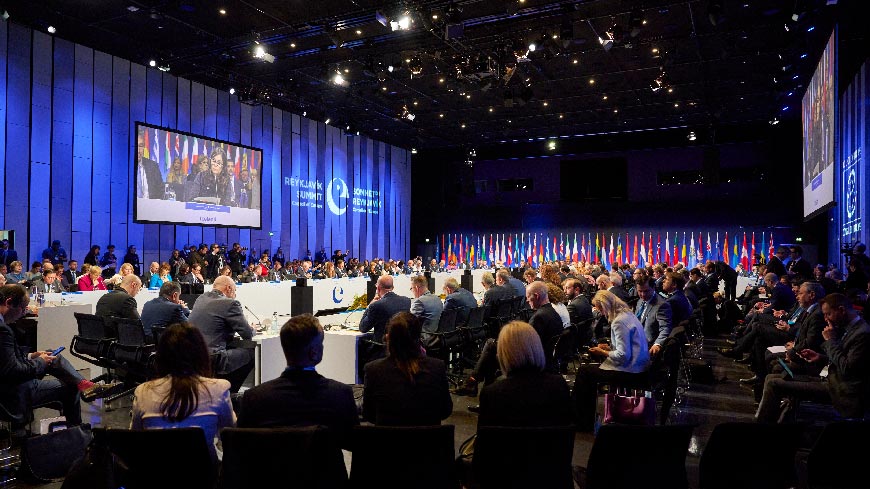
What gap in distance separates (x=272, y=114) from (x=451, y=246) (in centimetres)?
921

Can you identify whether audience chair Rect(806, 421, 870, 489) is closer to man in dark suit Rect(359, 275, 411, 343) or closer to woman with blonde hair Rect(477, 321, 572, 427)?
woman with blonde hair Rect(477, 321, 572, 427)

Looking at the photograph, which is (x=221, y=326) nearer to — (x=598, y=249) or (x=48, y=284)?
(x=48, y=284)

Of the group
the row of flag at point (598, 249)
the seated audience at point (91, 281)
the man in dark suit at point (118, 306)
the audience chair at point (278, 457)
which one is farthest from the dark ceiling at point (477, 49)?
the audience chair at point (278, 457)

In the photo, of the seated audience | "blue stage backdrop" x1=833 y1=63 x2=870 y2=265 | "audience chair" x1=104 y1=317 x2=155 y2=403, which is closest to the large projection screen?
"blue stage backdrop" x1=833 y1=63 x2=870 y2=265

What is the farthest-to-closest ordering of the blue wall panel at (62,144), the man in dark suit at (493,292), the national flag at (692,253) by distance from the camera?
the national flag at (692,253) < the blue wall panel at (62,144) < the man in dark suit at (493,292)

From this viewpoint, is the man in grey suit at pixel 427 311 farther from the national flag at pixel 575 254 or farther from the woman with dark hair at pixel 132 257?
the national flag at pixel 575 254

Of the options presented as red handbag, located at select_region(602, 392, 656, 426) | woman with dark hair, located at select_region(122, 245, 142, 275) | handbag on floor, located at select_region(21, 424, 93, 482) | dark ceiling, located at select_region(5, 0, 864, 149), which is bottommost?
handbag on floor, located at select_region(21, 424, 93, 482)

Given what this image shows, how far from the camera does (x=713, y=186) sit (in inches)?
766

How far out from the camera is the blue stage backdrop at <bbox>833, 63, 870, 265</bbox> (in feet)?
34.6

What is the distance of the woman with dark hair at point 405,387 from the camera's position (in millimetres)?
2865

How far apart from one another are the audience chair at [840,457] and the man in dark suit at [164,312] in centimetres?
486

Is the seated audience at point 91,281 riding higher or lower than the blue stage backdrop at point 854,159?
lower

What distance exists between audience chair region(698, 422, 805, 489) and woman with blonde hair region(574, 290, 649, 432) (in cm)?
206

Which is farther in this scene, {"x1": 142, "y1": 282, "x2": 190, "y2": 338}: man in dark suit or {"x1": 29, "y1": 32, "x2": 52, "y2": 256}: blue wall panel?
{"x1": 29, "y1": 32, "x2": 52, "y2": 256}: blue wall panel
